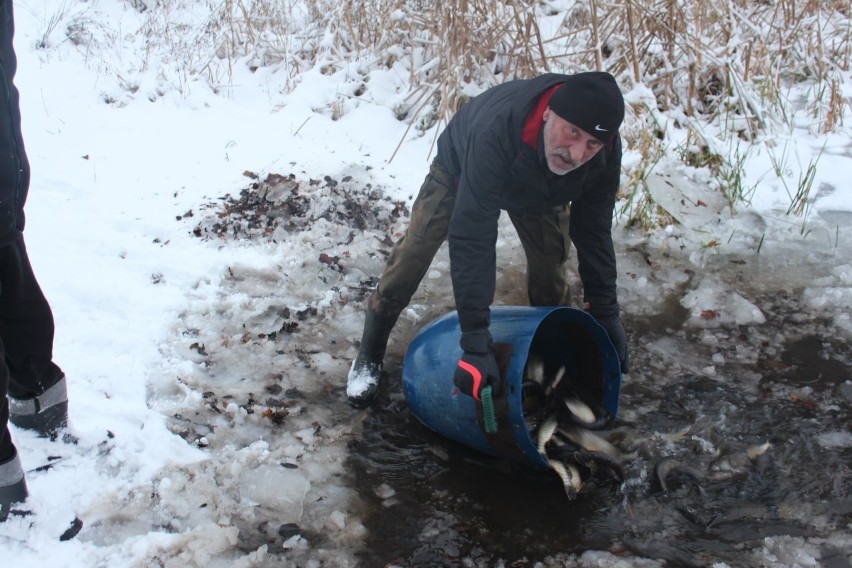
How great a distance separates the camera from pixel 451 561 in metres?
2.44

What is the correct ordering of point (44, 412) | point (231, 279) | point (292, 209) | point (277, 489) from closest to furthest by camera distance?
point (44, 412) → point (277, 489) → point (231, 279) → point (292, 209)

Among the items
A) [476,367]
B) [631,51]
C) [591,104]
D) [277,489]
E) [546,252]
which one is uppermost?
[631,51]

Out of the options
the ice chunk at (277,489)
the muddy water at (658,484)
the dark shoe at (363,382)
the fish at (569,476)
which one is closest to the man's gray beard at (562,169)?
the fish at (569,476)

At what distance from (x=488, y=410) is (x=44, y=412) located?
1573mm

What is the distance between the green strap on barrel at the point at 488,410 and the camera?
251 centimetres

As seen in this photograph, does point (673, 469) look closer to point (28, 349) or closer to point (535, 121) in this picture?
point (535, 121)

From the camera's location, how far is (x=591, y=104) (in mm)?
2230

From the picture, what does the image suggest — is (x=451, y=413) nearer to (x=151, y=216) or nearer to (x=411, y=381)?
(x=411, y=381)

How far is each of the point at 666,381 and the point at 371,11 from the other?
4597 millimetres

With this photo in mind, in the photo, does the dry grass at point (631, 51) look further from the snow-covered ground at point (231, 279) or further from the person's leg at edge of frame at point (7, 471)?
the person's leg at edge of frame at point (7, 471)

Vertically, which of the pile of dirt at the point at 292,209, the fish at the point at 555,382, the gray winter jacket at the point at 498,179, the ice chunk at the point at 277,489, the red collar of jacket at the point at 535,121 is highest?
the red collar of jacket at the point at 535,121

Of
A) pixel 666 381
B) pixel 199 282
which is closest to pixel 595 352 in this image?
pixel 666 381

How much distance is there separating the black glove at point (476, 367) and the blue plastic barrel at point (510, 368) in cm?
9

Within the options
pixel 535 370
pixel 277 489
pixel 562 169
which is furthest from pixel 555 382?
pixel 277 489
